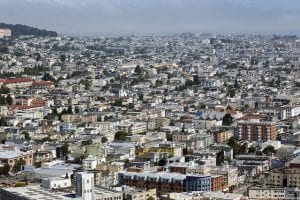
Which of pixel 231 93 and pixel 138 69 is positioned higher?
pixel 138 69

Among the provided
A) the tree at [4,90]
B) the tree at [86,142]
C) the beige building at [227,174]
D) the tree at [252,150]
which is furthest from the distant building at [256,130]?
the tree at [4,90]

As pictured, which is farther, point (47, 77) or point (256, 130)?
point (47, 77)

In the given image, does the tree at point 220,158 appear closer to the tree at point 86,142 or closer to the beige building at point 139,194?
the tree at point 86,142

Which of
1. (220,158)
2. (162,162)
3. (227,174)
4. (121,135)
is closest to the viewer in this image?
(227,174)

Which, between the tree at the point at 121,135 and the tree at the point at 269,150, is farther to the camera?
the tree at the point at 121,135

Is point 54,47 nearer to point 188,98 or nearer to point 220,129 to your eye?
point 188,98

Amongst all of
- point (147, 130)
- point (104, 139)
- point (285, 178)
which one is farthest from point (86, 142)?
point (285, 178)

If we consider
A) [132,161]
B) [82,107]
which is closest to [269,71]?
[82,107]

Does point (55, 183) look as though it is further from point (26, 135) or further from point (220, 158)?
point (26, 135)
